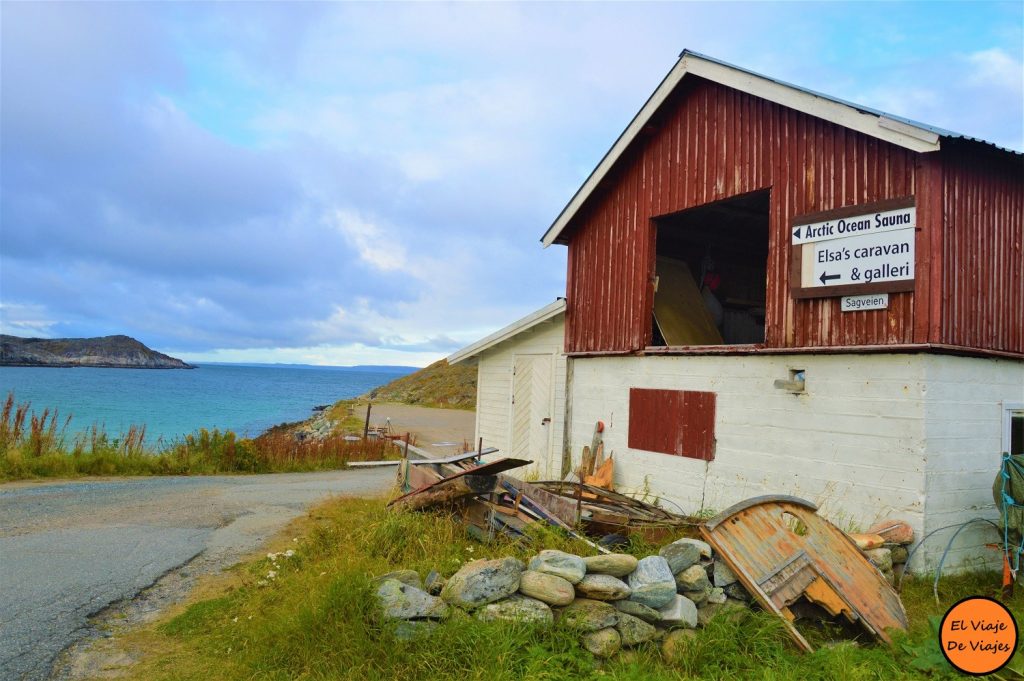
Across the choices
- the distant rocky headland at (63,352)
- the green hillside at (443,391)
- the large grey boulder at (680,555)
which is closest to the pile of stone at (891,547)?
the large grey boulder at (680,555)

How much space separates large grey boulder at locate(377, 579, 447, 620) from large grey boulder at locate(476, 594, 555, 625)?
1.10 ft

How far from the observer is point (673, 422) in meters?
10.6

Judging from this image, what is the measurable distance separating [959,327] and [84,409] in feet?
212

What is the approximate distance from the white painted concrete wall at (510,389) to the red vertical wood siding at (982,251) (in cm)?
684

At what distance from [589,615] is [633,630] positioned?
0.40 m

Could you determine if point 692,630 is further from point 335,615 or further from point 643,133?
point 643,133

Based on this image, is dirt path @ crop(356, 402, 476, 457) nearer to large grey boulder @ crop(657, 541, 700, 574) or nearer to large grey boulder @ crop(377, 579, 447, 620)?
large grey boulder @ crop(657, 541, 700, 574)

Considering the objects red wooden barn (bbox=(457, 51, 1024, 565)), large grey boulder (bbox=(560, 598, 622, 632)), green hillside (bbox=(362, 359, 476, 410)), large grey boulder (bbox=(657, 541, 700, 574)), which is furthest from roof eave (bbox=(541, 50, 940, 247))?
green hillside (bbox=(362, 359, 476, 410))

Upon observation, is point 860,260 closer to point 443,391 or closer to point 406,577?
point 406,577

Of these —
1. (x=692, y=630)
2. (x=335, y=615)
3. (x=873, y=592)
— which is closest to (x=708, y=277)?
(x=873, y=592)

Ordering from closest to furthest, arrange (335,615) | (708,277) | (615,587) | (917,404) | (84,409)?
(335,615) < (615,587) < (917,404) < (708,277) < (84,409)

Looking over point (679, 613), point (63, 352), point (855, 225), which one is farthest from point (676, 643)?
point (63, 352)

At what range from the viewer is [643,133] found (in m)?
11.5

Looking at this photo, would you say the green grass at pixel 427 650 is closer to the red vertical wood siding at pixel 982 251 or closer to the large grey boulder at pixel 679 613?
the large grey boulder at pixel 679 613
